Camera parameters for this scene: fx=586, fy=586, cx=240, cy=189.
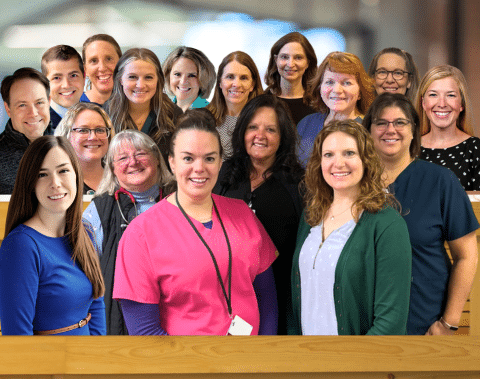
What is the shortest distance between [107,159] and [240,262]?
2.50 feet

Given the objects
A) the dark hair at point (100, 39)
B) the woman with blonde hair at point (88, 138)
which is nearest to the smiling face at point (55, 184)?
the woman with blonde hair at point (88, 138)

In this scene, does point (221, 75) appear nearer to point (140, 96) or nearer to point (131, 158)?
point (140, 96)

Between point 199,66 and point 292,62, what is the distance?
0.47 meters

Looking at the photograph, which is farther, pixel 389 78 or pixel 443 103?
pixel 389 78

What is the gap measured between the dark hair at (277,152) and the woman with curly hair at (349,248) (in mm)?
211

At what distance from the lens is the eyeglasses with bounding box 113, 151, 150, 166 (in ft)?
7.90

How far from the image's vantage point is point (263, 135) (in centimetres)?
239

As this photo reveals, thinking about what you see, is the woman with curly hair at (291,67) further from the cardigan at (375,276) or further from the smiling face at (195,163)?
the cardigan at (375,276)

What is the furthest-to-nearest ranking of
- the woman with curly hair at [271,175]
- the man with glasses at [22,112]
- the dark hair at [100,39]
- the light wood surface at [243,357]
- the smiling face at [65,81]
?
1. the dark hair at [100,39]
2. the smiling face at [65,81]
3. the man with glasses at [22,112]
4. the woman with curly hair at [271,175]
5. the light wood surface at [243,357]

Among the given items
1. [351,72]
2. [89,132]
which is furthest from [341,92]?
[89,132]

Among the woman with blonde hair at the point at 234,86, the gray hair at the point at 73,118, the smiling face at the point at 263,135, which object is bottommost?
the smiling face at the point at 263,135

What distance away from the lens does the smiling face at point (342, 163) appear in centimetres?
209

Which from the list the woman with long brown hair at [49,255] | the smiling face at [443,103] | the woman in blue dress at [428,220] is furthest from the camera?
the smiling face at [443,103]

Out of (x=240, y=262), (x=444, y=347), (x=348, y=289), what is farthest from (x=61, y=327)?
(x=444, y=347)
